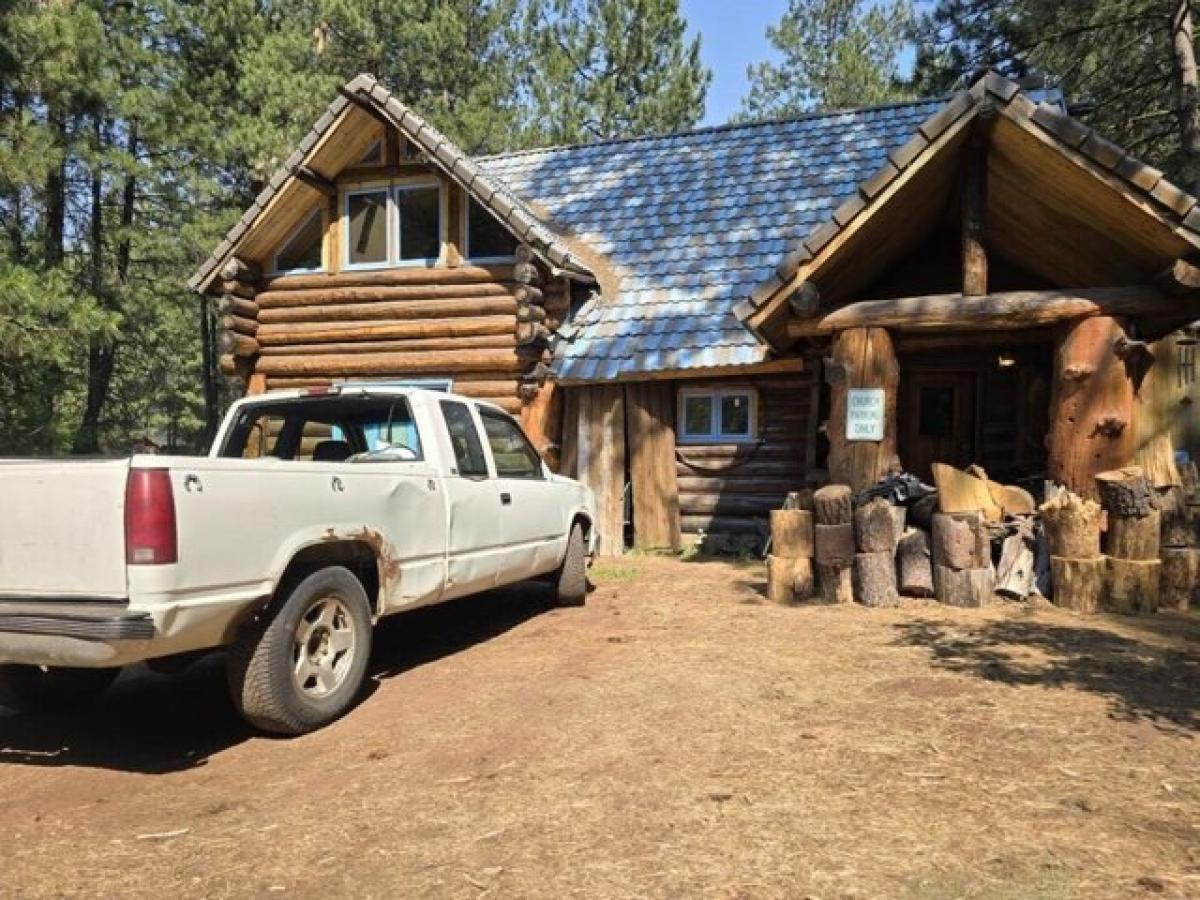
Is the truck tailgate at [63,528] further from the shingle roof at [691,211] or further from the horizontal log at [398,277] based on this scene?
the horizontal log at [398,277]

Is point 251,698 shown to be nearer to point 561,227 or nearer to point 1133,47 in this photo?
point 561,227

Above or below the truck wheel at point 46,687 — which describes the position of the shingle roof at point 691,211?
above

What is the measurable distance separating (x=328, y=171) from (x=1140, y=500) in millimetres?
11604

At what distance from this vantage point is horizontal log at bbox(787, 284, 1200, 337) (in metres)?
7.78

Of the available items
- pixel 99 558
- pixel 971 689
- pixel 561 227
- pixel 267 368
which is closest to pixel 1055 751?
pixel 971 689

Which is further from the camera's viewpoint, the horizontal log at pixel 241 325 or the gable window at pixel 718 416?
the horizontal log at pixel 241 325

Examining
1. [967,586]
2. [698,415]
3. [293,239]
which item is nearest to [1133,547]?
[967,586]

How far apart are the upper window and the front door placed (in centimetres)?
729

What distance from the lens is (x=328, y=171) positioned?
44.3 feet

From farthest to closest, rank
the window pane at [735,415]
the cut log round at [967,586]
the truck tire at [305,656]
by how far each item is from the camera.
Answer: the window pane at [735,415], the cut log round at [967,586], the truck tire at [305,656]

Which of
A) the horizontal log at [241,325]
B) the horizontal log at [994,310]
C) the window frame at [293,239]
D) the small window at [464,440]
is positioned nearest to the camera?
the small window at [464,440]

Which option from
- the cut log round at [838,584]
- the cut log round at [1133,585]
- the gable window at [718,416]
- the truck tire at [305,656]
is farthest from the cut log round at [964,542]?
the truck tire at [305,656]

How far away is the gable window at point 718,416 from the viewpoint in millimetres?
12078

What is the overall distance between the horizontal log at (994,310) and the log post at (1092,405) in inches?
6.3
